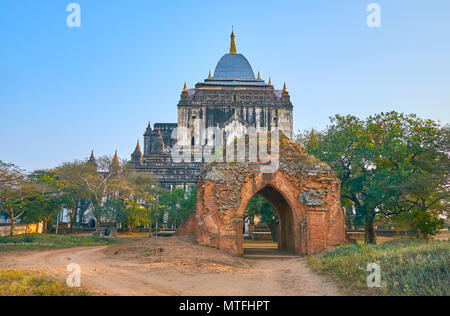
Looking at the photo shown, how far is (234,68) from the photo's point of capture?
6134 cm

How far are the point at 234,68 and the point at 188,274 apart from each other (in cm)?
5545

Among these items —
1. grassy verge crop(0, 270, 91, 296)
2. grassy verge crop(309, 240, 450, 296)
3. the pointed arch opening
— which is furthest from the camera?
the pointed arch opening

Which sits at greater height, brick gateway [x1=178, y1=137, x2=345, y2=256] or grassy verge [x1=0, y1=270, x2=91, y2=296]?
brick gateway [x1=178, y1=137, x2=345, y2=256]

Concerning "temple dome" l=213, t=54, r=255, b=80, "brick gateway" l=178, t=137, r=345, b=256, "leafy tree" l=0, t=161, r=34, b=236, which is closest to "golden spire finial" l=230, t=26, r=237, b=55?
"temple dome" l=213, t=54, r=255, b=80

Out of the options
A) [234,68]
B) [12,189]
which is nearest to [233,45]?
[234,68]

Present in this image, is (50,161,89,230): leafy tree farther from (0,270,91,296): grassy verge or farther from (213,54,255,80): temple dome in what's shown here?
(213,54,255,80): temple dome

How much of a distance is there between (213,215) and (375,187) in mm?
8305

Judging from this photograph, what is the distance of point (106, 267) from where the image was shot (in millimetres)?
10375

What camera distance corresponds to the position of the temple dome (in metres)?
60.6

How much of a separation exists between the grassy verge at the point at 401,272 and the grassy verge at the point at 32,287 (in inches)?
222

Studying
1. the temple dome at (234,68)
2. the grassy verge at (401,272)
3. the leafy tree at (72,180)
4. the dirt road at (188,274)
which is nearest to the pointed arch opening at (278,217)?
the dirt road at (188,274)

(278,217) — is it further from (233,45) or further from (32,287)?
(233,45)

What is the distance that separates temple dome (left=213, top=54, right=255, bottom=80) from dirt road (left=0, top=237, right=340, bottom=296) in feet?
164
